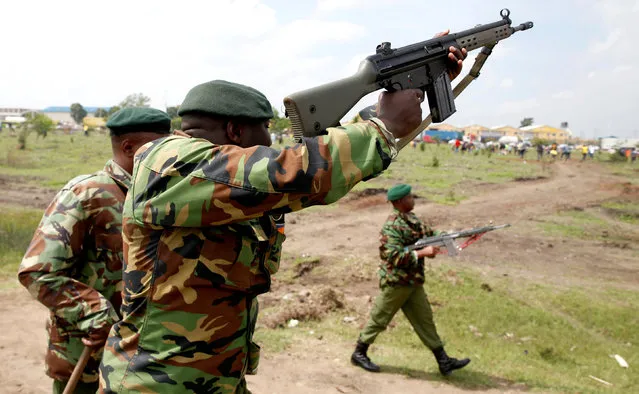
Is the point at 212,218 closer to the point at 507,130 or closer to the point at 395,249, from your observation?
the point at 395,249

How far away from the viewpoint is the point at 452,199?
1680 cm

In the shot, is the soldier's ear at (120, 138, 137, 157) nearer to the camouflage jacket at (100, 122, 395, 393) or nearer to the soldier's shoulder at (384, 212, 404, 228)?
the camouflage jacket at (100, 122, 395, 393)

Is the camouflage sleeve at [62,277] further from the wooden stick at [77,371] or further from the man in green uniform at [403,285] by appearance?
the man in green uniform at [403,285]

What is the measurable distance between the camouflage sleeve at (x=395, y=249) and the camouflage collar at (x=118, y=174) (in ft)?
10.6

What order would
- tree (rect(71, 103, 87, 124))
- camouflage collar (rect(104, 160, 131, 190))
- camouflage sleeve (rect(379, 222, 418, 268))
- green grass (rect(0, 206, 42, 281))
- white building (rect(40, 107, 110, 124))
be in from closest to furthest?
camouflage collar (rect(104, 160, 131, 190)), camouflage sleeve (rect(379, 222, 418, 268)), green grass (rect(0, 206, 42, 281)), tree (rect(71, 103, 87, 124)), white building (rect(40, 107, 110, 124))

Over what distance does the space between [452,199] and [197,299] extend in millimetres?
15737

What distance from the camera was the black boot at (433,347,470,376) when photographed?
545cm

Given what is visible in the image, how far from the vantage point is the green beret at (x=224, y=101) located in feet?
5.66

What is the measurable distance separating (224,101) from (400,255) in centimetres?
394

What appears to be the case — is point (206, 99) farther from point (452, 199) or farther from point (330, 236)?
point (452, 199)

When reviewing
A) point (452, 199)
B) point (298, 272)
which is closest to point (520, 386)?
point (298, 272)

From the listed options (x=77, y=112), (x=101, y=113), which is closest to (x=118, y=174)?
(x=101, y=113)

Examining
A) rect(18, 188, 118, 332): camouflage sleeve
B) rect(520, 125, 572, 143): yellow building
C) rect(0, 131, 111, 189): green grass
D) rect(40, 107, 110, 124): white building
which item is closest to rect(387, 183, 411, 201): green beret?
rect(18, 188, 118, 332): camouflage sleeve

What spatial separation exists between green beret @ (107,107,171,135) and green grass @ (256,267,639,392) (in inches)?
138
